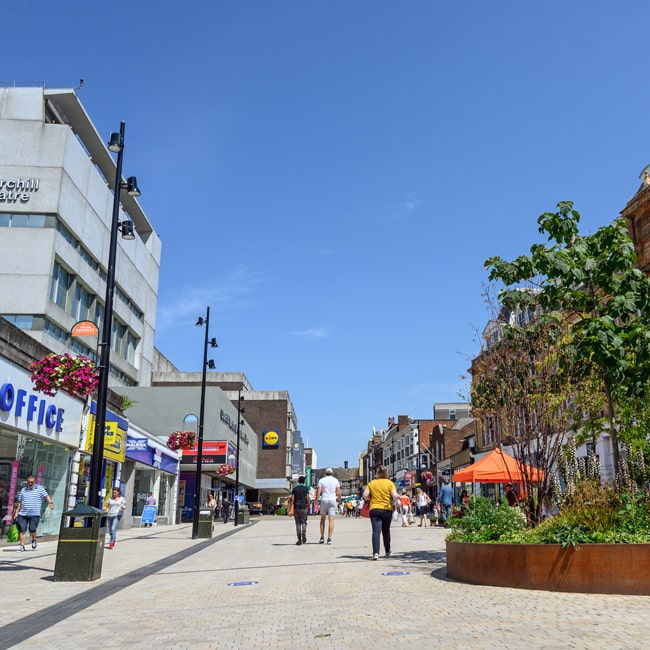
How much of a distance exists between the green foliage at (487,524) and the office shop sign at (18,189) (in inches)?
1267

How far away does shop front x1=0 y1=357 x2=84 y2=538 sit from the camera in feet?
54.5

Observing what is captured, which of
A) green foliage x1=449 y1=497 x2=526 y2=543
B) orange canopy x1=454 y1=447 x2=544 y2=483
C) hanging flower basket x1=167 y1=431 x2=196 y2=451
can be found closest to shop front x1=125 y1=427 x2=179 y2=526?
hanging flower basket x1=167 y1=431 x2=196 y2=451

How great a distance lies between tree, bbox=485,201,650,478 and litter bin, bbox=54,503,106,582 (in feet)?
25.3

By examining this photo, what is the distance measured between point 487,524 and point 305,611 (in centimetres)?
348

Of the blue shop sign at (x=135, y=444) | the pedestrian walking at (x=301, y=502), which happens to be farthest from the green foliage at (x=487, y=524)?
the blue shop sign at (x=135, y=444)

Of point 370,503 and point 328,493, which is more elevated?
point 328,493

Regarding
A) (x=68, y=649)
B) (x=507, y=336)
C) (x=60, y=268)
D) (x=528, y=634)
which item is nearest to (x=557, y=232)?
(x=507, y=336)

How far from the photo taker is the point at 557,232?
10961 mm

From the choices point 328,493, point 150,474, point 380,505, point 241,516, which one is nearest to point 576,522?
point 380,505

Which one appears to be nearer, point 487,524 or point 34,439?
point 487,524

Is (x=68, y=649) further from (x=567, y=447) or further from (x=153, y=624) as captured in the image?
(x=567, y=447)

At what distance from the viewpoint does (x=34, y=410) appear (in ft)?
58.8

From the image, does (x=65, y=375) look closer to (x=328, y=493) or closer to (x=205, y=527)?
(x=328, y=493)

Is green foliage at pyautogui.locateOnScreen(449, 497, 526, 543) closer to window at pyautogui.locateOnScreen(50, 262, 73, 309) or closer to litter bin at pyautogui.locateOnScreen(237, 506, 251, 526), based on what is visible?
litter bin at pyautogui.locateOnScreen(237, 506, 251, 526)
